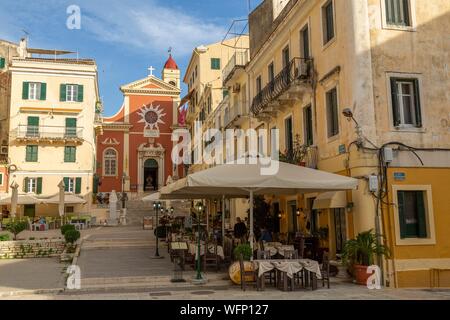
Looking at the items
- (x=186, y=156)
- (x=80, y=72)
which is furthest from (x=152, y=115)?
(x=80, y=72)

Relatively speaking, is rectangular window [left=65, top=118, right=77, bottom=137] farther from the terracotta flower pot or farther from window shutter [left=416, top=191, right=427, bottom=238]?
window shutter [left=416, top=191, right=427, bottom=238]

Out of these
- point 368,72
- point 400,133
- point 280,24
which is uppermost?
point 280,24

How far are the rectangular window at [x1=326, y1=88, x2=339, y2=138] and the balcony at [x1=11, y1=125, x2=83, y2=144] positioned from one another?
2671 cm

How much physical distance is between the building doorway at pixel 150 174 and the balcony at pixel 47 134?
37.7ft

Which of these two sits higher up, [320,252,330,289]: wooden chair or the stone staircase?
the stone staircase

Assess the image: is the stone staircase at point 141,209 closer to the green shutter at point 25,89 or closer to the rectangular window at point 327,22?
the green shutter at point 25,89

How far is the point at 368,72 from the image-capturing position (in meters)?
12.3

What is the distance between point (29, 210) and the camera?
34.9 meters

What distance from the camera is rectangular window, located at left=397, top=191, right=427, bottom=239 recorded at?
12023mm

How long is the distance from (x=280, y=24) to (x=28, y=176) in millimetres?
25704

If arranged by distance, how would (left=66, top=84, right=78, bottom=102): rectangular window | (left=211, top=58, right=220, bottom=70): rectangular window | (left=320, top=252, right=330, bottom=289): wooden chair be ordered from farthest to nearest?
(left=211, top=58, right=220, bottom=70): rectangular window → (left=66, top=84, right=78, bottom=102): rectangular window → (left=320, top=252, right=330, bottom=289): wooden chair

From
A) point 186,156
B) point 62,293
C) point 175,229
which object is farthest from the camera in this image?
point 186,156

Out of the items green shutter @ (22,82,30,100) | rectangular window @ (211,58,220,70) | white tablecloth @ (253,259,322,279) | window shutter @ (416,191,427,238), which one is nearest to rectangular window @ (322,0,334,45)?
window shutter @ (416,191,427,238)
